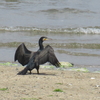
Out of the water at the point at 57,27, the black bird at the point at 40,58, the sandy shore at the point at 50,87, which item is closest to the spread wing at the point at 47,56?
the black bird at the point at 40,58

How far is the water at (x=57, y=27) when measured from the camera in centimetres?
1497

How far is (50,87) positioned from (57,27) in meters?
13.7

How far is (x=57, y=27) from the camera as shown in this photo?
21.5m

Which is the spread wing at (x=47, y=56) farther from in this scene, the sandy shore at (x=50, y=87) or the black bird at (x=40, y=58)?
the sandy shore at (x=50, y=87)

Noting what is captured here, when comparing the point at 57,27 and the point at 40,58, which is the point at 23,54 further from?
the point at 57,27

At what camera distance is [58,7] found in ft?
93.8

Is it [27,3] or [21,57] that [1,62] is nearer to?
[21,57]

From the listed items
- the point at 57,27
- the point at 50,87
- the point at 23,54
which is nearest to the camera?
the point at 50,87

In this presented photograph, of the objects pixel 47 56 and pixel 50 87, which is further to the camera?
pixel 47 56

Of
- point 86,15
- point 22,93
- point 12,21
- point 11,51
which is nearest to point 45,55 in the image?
point 22,93

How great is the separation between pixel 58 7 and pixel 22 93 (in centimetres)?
2185

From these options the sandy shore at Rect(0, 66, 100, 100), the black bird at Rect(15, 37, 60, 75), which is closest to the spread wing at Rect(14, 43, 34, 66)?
the black bird at Rect(15, 37, 60, 75)

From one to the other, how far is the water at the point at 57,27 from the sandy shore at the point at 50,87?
10.9ft

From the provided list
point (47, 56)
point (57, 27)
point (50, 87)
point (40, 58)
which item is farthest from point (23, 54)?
point (57, 27)
